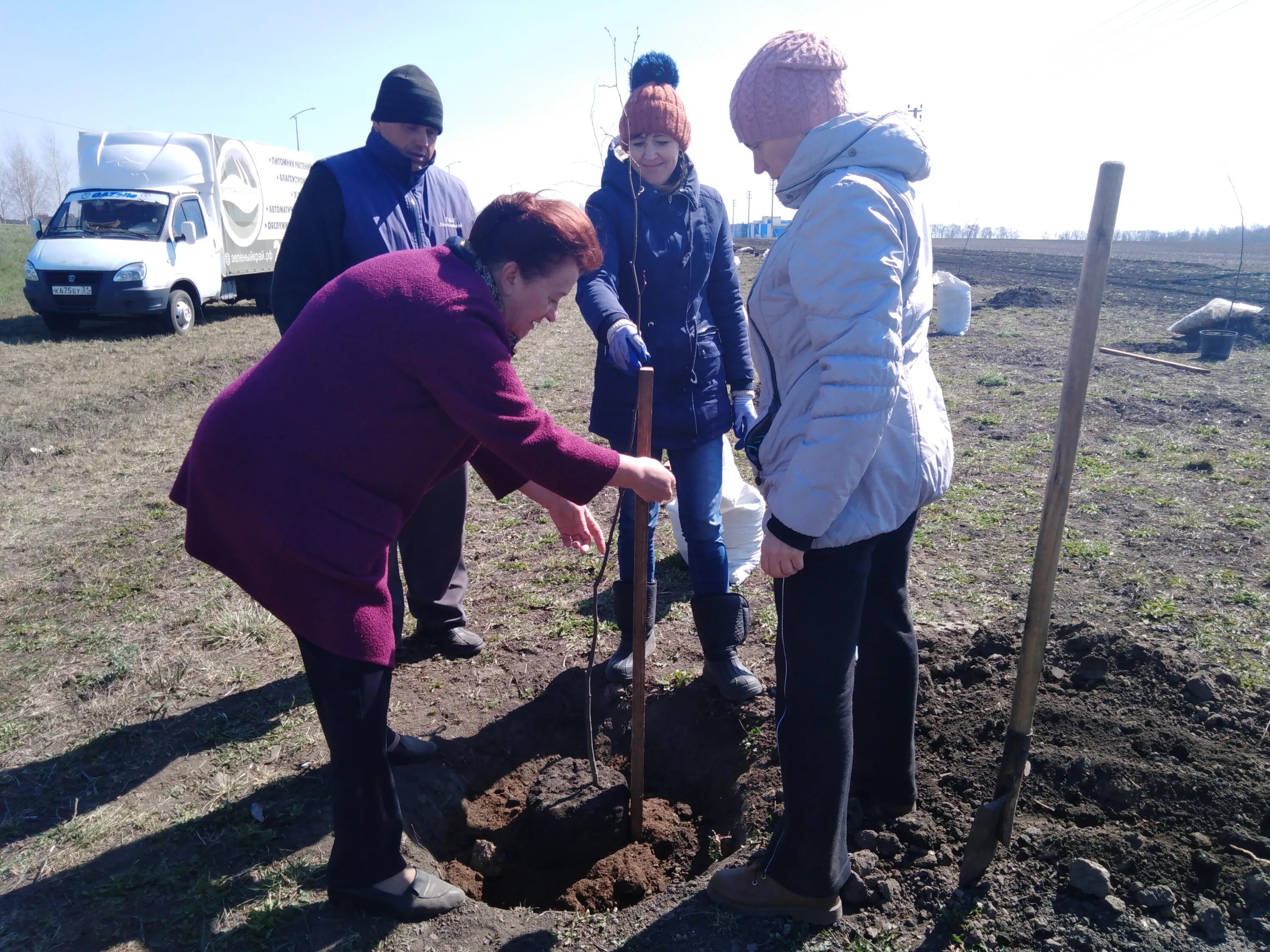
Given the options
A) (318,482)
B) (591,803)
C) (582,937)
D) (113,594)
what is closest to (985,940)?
(582,937)

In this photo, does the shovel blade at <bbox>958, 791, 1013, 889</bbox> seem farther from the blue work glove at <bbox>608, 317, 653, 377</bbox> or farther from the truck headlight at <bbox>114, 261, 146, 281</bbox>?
the truck headlight at <bbox>114, 261, 146, 281</bbox>

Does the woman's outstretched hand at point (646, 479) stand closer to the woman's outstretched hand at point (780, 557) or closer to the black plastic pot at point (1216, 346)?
the woman's outstretched hand at point (780, 557)

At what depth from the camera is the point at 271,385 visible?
185 cm

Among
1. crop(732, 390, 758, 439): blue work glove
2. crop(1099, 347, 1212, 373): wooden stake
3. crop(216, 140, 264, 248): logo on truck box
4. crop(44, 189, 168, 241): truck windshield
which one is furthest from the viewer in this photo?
crop(216, 140, 264, 248): logo on truck box

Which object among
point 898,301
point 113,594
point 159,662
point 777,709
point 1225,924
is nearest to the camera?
point 898,301

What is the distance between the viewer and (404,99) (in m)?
2.95

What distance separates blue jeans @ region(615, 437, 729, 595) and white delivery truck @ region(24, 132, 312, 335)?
11794 mm

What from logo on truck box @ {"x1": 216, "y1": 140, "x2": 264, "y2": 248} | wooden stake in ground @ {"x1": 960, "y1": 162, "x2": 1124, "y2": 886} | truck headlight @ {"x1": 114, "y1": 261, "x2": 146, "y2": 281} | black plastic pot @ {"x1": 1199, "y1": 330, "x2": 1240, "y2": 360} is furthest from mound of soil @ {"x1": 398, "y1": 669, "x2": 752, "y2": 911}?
logo on truck box @ {"x1": 216, "y1": 140, "x2": 264, "y2": 248}

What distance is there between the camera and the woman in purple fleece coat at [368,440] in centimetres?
A: 181

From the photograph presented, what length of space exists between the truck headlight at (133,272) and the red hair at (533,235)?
1237cm

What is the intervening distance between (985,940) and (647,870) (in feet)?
3.60

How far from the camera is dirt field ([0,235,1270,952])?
7.13 ft

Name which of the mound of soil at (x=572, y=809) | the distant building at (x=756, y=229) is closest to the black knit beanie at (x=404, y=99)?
the mound of soil at (x=572, y=809)

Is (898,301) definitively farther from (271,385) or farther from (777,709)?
(271,385)
